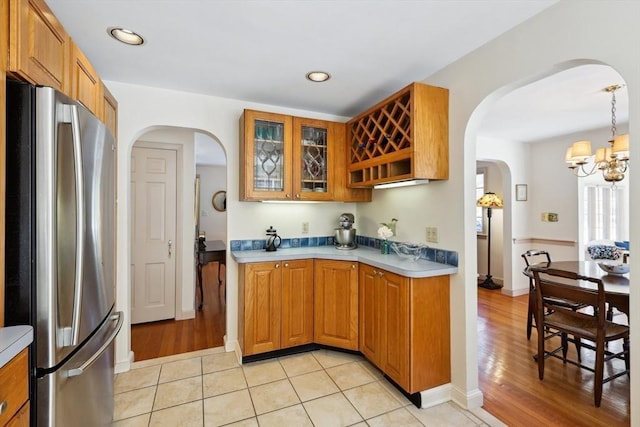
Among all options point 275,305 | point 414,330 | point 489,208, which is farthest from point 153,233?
point 489,208

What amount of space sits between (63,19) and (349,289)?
2.63 meters

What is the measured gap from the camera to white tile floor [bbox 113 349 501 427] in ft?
6.22

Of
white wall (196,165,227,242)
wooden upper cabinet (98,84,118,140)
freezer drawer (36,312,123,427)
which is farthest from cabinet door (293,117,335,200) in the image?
white wall (196,165,227,242)

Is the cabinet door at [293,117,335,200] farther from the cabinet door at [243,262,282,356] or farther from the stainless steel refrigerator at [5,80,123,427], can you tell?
the stainless steel refrigerator at [5,80,123,427]

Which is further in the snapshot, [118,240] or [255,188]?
[255,188]

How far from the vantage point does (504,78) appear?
6.01ft

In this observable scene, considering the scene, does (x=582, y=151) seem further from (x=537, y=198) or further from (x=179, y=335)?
(x=179, y=335)

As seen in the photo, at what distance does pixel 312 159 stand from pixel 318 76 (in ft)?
2.70

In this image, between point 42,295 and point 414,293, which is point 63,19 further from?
point 414,293

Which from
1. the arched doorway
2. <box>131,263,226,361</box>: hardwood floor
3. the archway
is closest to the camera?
<box>131,263,226,361</box>: hardwood floor

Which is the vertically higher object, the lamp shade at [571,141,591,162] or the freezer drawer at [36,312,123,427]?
the lamp shade at [571,141,591,162]

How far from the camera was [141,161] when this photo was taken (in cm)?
347

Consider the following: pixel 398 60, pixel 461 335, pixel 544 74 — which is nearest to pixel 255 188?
pixel 398 60

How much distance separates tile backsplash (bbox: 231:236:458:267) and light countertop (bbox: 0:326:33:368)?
1.90m
